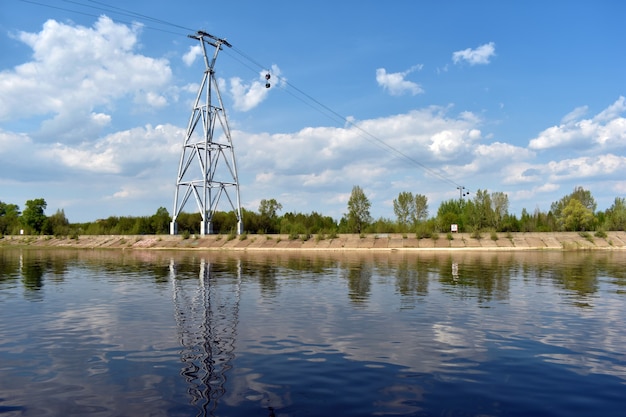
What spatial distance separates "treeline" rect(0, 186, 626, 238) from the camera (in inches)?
3243

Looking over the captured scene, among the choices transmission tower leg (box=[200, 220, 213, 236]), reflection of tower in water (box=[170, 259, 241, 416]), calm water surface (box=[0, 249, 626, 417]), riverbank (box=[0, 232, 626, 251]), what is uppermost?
transmission tower leg (box=[200, 220, 213, 236])

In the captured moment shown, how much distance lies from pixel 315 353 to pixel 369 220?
8236cm

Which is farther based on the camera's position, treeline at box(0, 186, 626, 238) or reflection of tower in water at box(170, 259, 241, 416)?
treeline at box(0, 186, 626, 238)

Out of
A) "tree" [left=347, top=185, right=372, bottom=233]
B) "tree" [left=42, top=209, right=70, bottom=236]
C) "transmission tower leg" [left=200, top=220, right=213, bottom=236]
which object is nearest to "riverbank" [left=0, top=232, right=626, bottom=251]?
"transmission tower leg" [left=200, top=220, right=213, bottom=236]

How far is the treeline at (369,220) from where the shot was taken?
82.4m

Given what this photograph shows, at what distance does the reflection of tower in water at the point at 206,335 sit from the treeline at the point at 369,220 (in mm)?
53134

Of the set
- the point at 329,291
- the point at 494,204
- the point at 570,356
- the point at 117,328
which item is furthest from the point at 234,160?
the point at 570,356

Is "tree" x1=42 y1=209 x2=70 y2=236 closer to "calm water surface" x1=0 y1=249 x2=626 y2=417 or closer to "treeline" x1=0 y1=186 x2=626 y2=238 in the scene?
"treeline" x1=0 y1=186 x2=626 y2=238

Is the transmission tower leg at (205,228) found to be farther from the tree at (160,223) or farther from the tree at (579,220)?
the tree at (579,220)

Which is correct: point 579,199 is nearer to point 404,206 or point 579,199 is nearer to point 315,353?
point 404,206

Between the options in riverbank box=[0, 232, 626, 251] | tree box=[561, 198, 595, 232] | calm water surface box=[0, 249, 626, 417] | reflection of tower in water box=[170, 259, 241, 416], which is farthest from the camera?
tree box=[561, 198, 595, 232]

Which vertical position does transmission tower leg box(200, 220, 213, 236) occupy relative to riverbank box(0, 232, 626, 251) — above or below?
above

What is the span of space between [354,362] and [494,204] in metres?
91.6

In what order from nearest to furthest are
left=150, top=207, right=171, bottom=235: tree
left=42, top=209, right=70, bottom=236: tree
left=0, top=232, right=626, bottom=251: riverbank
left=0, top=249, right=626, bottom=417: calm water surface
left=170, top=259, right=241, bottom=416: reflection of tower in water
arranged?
left=0, top=249, right=626, bottom=417: calm water surface
left=170, top=259, right=241, bottom=416: reflection of tower in water
left=0, top=232, right=626, bottom=251: riverbank
left=150, top=207, right=171, bottom=235: tree
left=42, top=209, right=70, bottom=236: tree
